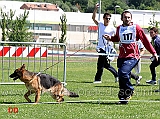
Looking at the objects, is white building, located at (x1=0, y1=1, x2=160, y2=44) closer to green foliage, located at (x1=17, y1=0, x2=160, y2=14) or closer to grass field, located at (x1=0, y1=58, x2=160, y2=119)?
green foliage, located at (x1=17, y1=0, x2=160, y2=14)

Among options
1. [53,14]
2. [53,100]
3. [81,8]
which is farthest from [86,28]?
[53,100]

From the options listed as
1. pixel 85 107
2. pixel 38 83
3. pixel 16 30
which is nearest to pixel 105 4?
pixel 16 30

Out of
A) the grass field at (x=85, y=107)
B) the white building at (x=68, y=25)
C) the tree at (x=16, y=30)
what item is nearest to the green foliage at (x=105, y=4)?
the white building at (x=68, y=25)

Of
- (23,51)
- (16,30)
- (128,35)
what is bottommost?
(16,30)

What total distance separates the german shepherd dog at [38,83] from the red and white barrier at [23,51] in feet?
16.7

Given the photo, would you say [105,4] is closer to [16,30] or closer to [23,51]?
[16,30]

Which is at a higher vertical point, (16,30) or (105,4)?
(105,4)

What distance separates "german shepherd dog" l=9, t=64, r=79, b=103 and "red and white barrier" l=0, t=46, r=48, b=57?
510cm

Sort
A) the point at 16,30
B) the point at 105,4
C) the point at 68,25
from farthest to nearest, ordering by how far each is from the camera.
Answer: the point at 105,4
the point at 68,25
the point at 16,30

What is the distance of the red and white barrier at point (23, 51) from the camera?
16.0 m

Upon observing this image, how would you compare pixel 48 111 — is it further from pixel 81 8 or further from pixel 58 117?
pixel 81 8

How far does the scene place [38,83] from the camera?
10828 mm

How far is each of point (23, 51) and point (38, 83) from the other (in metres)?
5.54

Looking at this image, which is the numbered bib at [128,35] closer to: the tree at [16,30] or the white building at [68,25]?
the tree at [16,30]
